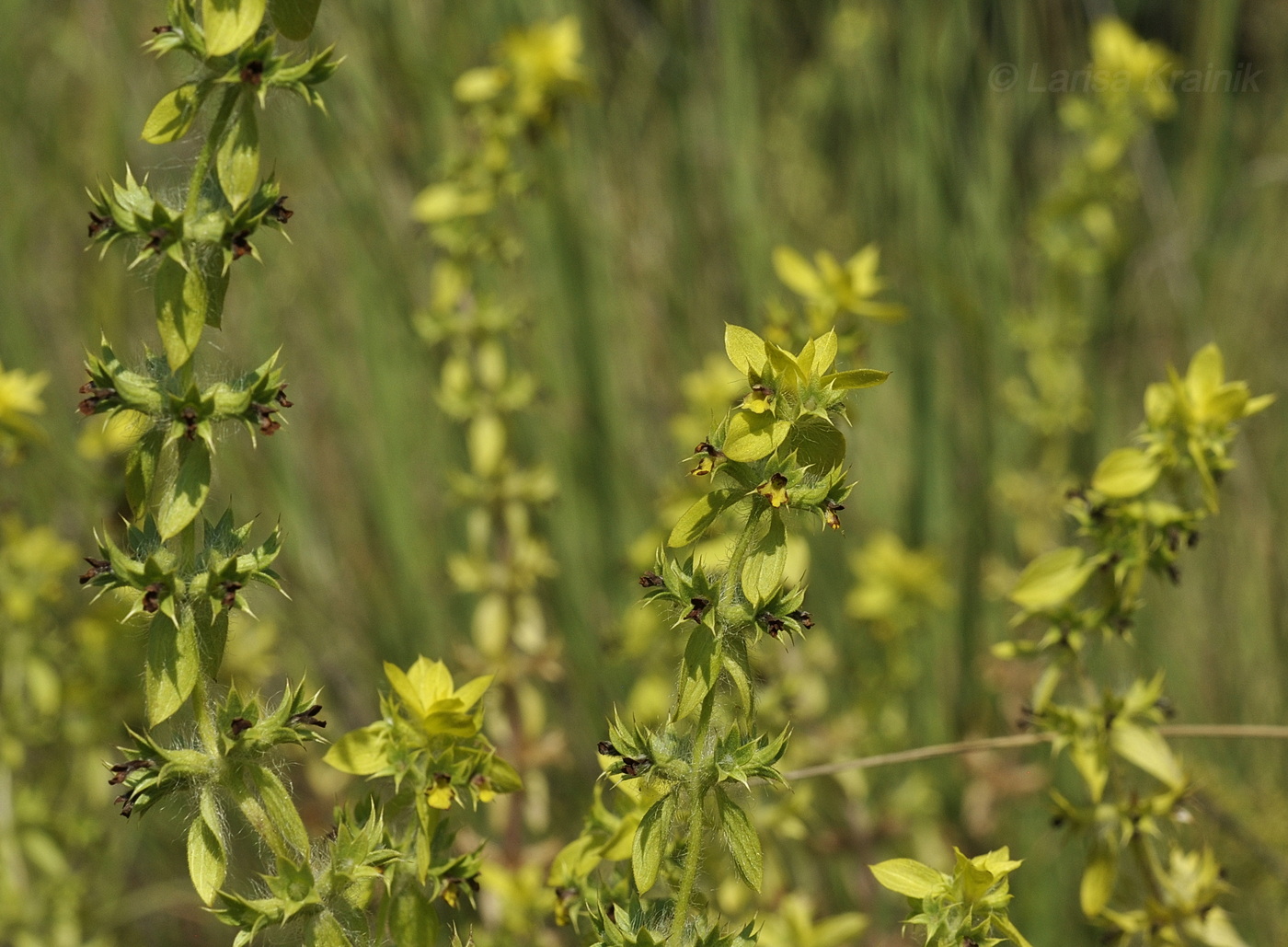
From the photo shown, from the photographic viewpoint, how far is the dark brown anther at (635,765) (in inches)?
34.9

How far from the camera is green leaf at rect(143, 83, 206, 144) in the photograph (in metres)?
0.93

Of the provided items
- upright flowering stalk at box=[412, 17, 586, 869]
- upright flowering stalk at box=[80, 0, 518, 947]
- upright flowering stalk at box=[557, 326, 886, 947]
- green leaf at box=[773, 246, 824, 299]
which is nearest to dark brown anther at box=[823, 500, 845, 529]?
upright flowering stalk at box=[557, 326, 886, 947]

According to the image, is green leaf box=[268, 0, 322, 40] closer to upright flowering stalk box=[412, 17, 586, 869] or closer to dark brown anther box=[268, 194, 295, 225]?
dark brown anther box=[268, 194, 295, 225]

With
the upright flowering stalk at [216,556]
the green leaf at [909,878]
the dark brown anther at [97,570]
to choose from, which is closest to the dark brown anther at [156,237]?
the upright flowering stalk at [216,556]

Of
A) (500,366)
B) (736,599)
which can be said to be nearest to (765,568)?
(736,599)

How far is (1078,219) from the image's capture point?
310 cm

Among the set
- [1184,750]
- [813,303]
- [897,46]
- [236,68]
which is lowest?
[1184,750]

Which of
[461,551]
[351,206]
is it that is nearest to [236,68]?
[351,206]

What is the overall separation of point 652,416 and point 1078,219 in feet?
3.96

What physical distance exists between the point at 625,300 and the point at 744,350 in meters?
2.11

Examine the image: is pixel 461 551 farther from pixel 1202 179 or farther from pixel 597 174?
pixel 1202 179

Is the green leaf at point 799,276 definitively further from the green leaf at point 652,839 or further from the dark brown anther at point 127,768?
the dark brown anther at point 127,768

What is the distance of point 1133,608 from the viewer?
1.40m

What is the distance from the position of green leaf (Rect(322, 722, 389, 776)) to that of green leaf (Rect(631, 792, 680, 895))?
0.79 feet
